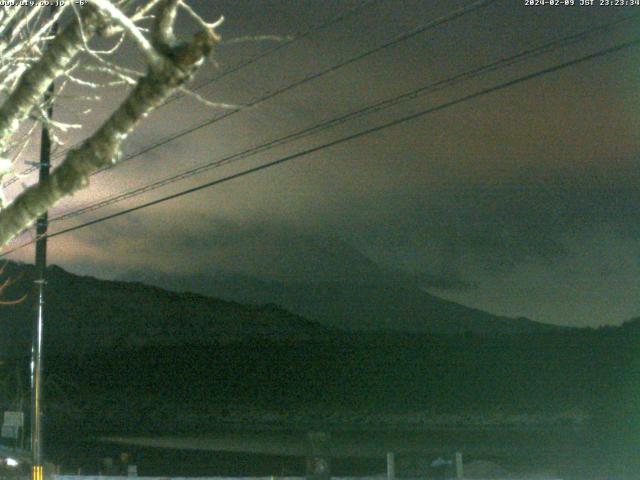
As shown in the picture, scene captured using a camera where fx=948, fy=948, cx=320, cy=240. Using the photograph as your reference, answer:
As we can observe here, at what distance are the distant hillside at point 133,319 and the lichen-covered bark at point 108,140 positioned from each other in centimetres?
12967

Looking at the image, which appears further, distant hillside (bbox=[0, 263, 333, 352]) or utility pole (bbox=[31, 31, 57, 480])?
distant hillside (bbox=[0, 263, 333, 352])

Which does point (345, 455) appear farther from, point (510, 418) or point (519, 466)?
point (510, 418)

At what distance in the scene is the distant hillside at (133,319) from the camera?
148375 millimetres

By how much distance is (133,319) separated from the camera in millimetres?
173125

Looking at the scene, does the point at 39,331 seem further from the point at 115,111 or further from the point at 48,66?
the point at 115,111

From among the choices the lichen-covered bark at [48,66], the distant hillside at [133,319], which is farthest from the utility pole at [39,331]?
the distant hillside at [133,319]

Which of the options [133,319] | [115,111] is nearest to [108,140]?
[115,111]

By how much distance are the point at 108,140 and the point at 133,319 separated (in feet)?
564

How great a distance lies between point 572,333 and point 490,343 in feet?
49.6

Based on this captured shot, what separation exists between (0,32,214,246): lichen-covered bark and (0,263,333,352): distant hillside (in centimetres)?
12967

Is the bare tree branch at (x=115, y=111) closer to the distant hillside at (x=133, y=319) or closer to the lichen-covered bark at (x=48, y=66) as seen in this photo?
the lichen-covered bark at (x=48, y=66)

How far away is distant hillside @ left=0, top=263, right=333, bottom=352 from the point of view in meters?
148

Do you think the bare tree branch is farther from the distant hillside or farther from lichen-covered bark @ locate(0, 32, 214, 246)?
the distant hillside

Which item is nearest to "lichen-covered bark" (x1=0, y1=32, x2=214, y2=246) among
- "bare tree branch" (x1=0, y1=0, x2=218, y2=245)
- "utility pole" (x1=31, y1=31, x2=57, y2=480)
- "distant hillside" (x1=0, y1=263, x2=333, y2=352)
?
"bare tree branch" (x1=0, y1=0, x2=218, y2=245)
